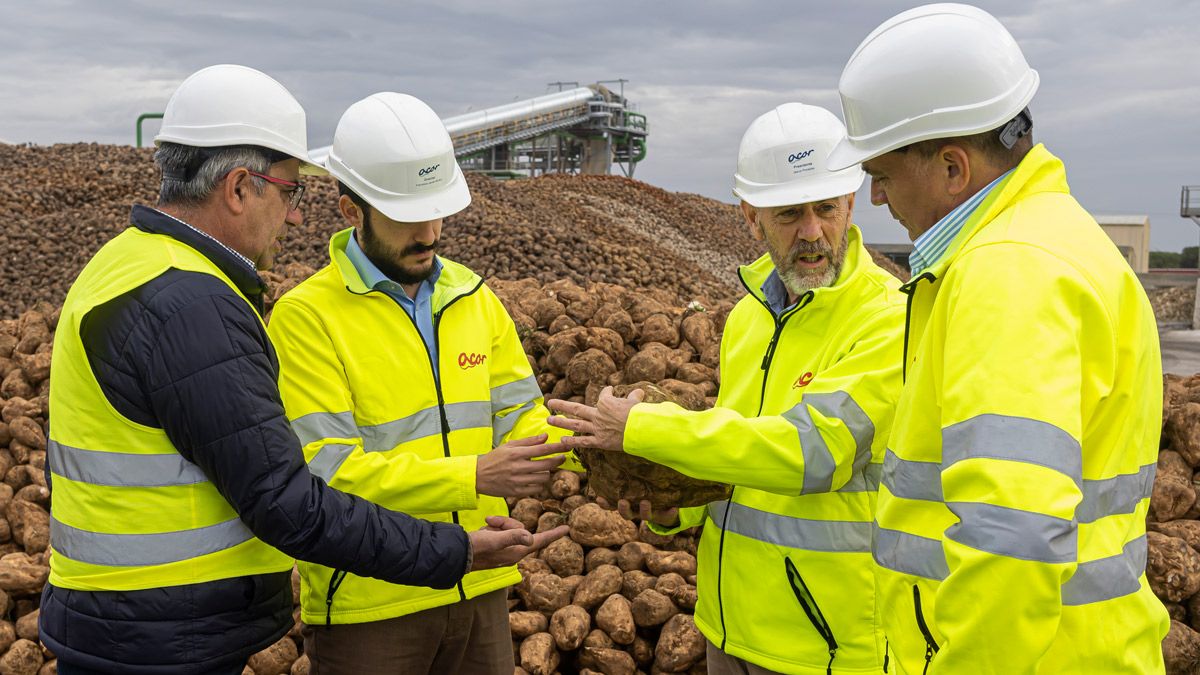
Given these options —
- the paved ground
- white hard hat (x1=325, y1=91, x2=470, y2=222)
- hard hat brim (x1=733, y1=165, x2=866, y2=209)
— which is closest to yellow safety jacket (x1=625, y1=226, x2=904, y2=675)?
hard hat brim (x1=733, y1=165, x2=866, y2=209)

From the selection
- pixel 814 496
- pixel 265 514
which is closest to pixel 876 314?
pixel 814 496

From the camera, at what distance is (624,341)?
19.3ft

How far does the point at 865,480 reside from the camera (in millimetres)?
2576

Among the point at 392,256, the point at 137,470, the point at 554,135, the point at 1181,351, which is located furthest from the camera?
the point at 554,135

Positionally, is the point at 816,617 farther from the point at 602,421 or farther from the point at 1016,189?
the point at 1016,189

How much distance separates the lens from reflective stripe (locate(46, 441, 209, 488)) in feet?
7.39

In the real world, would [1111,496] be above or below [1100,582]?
above

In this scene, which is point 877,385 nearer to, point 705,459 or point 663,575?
point 705,459

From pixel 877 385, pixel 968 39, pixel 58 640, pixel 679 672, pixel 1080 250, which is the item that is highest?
pixel 968 39

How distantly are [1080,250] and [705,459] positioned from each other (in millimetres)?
1058

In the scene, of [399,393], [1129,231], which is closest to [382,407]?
[399,393]

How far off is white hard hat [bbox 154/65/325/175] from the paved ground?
1249 cm

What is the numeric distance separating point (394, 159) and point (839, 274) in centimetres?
141

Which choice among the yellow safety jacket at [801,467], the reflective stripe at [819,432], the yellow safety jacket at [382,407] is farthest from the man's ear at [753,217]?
the yellow safety jacket at [382,407]
